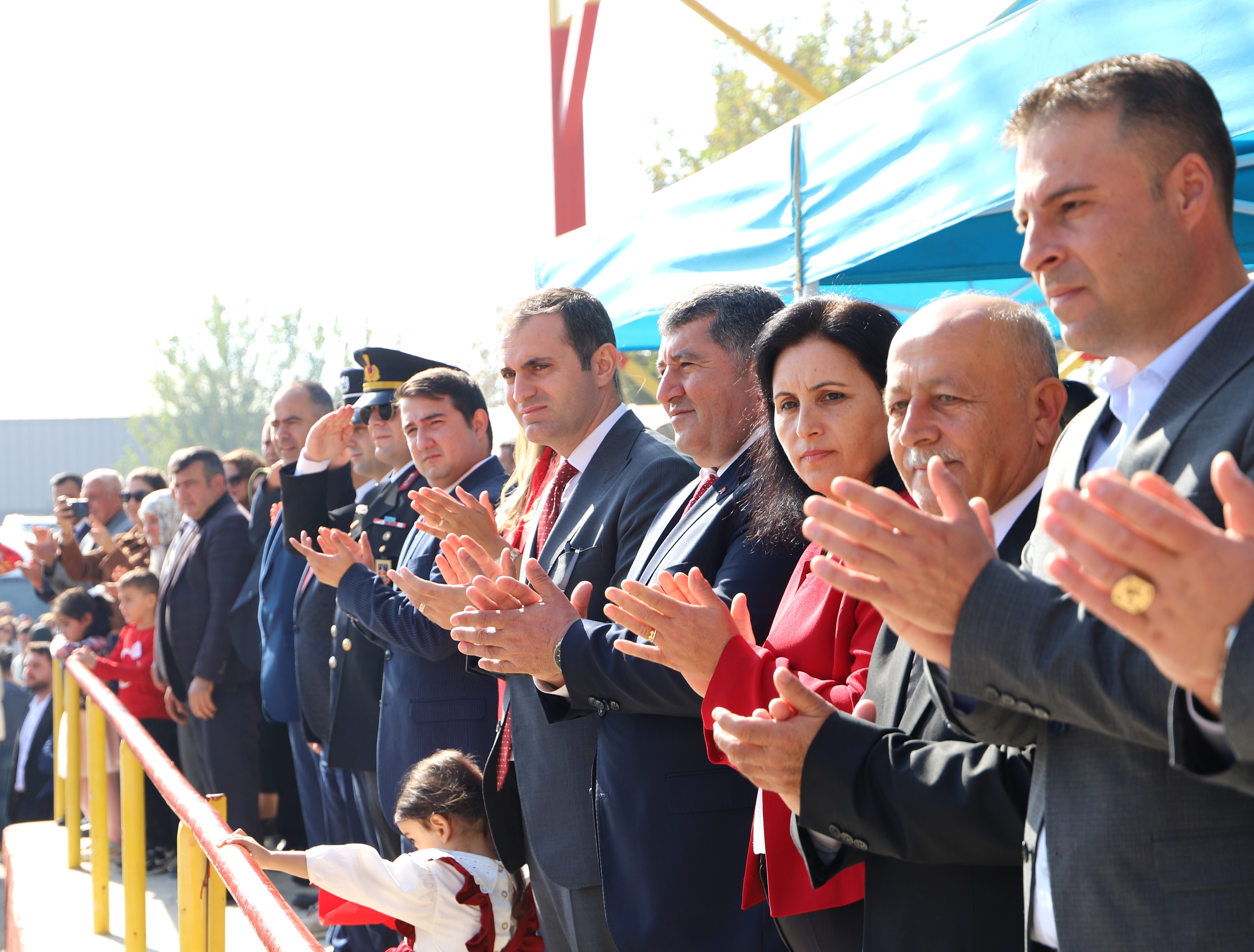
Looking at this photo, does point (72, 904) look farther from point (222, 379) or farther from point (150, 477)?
point (222, 379)

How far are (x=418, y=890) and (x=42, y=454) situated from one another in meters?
58.3

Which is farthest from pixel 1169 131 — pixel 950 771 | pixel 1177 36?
pixel 1177 36

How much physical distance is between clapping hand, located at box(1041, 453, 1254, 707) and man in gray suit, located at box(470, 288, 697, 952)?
1713 millimetres

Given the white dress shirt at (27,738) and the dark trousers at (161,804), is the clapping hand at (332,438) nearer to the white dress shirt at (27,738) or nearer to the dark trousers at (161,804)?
the dark trousers at (161,804)

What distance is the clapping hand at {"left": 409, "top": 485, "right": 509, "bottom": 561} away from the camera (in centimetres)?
325

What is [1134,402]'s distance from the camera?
5.09 ft

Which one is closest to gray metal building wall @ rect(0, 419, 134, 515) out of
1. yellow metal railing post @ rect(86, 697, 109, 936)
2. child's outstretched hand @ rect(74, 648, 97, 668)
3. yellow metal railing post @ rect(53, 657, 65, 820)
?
yellow metal railing post @ rect(53, 657, 65, 820)

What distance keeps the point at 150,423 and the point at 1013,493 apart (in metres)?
58.2

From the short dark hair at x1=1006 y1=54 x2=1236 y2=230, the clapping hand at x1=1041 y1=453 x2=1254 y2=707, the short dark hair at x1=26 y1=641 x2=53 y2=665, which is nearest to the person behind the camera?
the clapping hand at x1=1041 y1=453 x2=1254 y2=707

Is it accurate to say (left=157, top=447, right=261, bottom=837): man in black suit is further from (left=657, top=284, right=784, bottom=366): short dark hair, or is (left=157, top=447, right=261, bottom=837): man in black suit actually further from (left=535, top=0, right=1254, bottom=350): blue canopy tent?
(left=657, top=284, right=784, bottom=366): short dark hair

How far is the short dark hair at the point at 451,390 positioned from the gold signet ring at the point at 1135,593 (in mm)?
3324

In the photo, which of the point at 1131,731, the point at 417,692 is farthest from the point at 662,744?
the point at 417,692

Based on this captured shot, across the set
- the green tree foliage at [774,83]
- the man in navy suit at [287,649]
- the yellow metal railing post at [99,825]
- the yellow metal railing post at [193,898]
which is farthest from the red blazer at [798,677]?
the green tree foliage at [774,83]

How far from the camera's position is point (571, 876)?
2.75 m
